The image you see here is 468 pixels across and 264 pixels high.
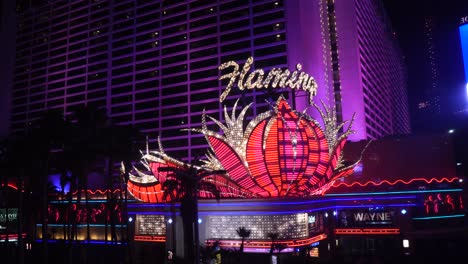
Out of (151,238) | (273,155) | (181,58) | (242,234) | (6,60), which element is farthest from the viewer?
(6,60)

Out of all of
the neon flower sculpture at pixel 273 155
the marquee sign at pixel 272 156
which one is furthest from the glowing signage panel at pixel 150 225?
the neon flower sculpture at pixel 273 155

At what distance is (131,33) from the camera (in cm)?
9881

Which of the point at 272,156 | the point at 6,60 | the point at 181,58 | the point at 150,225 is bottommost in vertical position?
the point at 150,225

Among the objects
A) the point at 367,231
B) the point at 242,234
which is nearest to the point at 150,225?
the point at 242,234

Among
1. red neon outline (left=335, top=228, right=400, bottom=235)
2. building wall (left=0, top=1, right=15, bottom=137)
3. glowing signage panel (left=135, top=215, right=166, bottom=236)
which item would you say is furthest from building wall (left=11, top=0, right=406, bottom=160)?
glowing signage panel (left=135, top=215, right=166, bottom=236)

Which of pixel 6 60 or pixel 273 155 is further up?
pixel 6 60

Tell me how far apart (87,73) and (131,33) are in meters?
14.2

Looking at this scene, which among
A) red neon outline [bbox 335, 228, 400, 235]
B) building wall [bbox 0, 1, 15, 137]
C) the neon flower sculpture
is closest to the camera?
the neon flower sculpture

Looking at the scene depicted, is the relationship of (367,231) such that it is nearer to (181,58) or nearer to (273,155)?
(273,155)

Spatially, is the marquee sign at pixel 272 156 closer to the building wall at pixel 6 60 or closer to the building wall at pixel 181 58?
the building wall at pixel 181 58

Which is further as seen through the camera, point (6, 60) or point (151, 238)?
point (6, 60)

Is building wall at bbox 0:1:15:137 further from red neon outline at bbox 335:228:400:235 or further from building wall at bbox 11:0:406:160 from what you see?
red neon outline at bbox 335:228:400:235

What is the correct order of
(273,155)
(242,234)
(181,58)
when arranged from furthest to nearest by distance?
(181,58) → (273,155) → (242,234)

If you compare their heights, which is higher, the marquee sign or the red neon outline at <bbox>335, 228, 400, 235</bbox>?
the marquee sign
